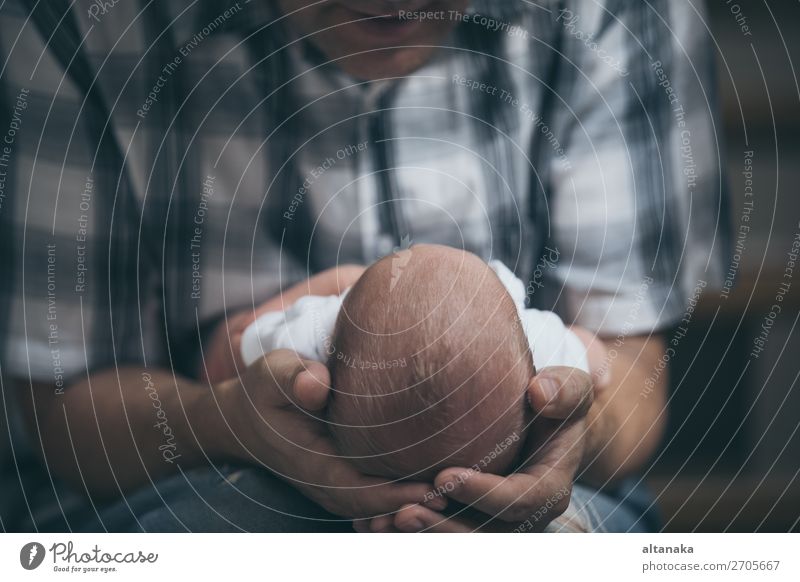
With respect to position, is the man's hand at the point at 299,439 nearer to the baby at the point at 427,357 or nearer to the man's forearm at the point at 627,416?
the baby at the point at 427,357

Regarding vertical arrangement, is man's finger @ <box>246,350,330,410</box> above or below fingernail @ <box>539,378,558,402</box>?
above

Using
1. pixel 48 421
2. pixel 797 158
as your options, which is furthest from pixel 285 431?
pixel 797 158

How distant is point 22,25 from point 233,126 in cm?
17

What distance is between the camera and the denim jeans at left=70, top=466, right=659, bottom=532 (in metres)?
0.54

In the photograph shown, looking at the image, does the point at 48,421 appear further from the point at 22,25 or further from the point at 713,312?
the point at 713,312

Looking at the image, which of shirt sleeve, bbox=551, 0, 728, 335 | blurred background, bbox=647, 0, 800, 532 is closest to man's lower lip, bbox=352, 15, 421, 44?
shirt sleeve, bbox=551, 0, 728, 335

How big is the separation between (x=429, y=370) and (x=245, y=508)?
18 cm

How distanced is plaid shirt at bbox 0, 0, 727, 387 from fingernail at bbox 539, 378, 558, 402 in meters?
0.06

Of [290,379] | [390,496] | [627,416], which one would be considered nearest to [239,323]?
[290,379]
